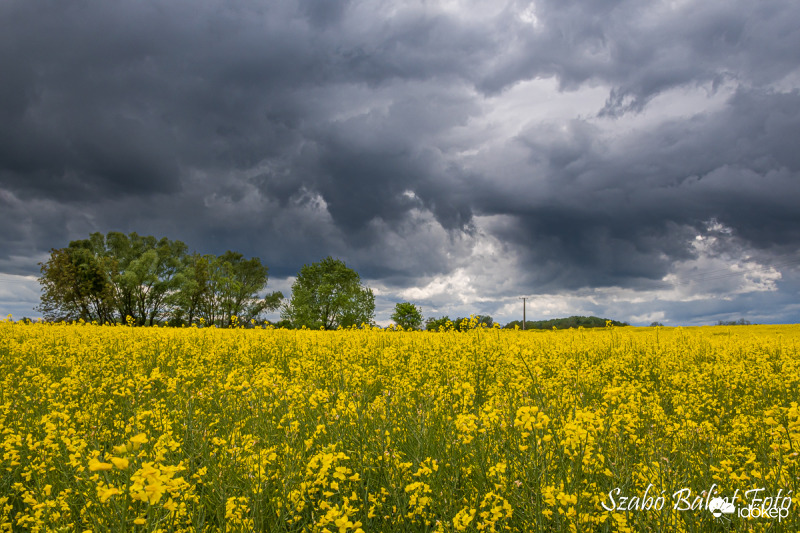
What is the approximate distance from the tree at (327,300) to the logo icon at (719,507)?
1632 inches

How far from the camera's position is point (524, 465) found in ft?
9.55

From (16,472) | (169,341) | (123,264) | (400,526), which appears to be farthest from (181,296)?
(400,526)

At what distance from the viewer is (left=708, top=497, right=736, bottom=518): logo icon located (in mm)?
2951

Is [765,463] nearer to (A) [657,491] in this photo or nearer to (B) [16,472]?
(A) [657,491]

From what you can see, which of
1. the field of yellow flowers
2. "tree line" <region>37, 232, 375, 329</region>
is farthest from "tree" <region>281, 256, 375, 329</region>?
the field of yellow flowers

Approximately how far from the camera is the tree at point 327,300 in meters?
45.1

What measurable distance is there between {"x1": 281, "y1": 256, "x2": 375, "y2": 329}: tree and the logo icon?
41456 millimetres

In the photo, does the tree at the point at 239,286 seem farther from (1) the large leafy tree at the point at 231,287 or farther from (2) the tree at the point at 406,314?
(2) the tree at the point at 406,314

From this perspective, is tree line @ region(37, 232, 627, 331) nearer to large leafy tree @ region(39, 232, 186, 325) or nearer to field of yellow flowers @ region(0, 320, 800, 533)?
large leafy tree @ region(39, 232, 186, 325)

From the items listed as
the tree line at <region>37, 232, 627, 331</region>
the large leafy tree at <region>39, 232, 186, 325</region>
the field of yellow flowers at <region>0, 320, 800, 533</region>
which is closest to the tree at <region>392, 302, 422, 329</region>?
the tree line at <region>37, 232, 627, 331</region>

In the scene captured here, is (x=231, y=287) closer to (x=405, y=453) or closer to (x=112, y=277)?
(x=112, y=277)

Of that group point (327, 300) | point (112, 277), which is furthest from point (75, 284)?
point (327, 300)

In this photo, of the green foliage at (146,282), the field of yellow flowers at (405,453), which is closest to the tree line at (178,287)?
the green foliage at (146,282)

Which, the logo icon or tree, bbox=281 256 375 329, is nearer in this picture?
the logo icon
